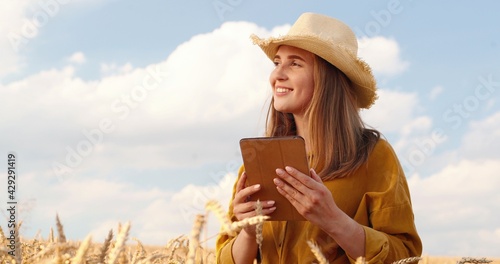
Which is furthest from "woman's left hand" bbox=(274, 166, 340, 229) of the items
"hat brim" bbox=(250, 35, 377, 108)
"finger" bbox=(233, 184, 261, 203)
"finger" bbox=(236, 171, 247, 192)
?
"hat brim" bbox=(250, 35, 377, 108)

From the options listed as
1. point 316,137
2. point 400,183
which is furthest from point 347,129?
point 400,183

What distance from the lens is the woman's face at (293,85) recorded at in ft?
12.7

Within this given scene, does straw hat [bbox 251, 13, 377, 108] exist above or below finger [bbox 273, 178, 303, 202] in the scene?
above

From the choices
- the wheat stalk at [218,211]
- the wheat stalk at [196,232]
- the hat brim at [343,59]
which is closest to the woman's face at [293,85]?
the hat brim at [343,59]

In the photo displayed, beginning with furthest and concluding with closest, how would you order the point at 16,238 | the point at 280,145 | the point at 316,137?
1. the point at 316,137
2. the point at 280,145
3. the point at 16,238

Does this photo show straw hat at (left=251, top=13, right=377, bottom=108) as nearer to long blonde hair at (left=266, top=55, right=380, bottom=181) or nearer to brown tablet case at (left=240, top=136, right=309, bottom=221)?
long blonde hair at (left=266, top=55, right=380, bottom=181)

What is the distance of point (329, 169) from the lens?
3.82 meters

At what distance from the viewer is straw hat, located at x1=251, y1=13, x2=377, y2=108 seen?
396cm

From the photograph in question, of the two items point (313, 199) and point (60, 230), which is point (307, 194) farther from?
point (60, 230)

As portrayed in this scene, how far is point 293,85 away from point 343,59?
1.29ft

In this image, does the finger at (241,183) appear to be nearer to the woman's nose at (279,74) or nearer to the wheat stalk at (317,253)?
the woman's nose at (279,74)

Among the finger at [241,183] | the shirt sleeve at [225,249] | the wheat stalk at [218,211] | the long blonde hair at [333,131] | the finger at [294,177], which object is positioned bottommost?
the wheat stalk at [218,211]

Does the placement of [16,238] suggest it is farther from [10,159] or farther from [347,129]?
[10,159]

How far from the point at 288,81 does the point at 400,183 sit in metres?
0.89
